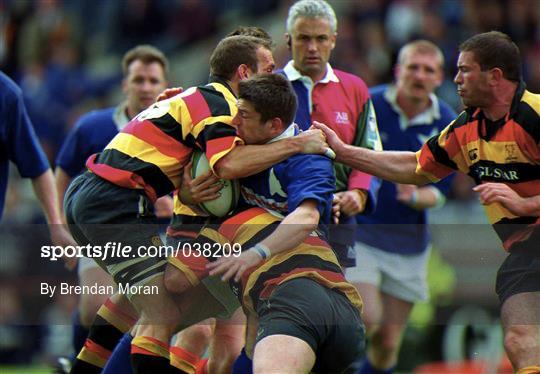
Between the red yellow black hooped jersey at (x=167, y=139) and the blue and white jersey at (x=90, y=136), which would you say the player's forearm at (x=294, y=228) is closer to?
the red yellow black hooped jersey at (x=167, y=139)

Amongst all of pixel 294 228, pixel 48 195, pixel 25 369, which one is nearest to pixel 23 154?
pixel 48 195

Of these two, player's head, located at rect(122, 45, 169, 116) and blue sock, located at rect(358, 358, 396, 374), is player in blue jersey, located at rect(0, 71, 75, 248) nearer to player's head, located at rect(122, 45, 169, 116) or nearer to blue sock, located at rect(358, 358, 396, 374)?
player's head, located at rect(122, 45, 169, 116)

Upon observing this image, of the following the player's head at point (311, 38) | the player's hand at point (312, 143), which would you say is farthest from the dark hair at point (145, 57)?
the player's hand at point (312, 143)

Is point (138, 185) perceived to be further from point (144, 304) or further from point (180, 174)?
point (144, 304)

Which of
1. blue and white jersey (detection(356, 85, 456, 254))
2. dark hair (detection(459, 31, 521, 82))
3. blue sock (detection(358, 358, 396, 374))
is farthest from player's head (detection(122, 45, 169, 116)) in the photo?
dark hair (detection(459, 31, 521, 82))

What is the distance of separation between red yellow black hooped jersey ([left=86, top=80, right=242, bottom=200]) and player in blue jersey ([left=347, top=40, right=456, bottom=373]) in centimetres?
271

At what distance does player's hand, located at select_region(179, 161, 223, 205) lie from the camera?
592 cm

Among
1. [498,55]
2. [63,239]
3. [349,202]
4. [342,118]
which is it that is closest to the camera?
[498,55]

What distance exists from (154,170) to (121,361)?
46.3 inches

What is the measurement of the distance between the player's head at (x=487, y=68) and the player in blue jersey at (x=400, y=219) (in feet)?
7.64

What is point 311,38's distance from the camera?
23.7 feet

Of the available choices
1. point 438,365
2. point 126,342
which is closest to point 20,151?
point 126,342

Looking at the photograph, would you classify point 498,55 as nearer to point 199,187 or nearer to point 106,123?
A: point 199,187

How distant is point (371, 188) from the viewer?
23.6 ft
